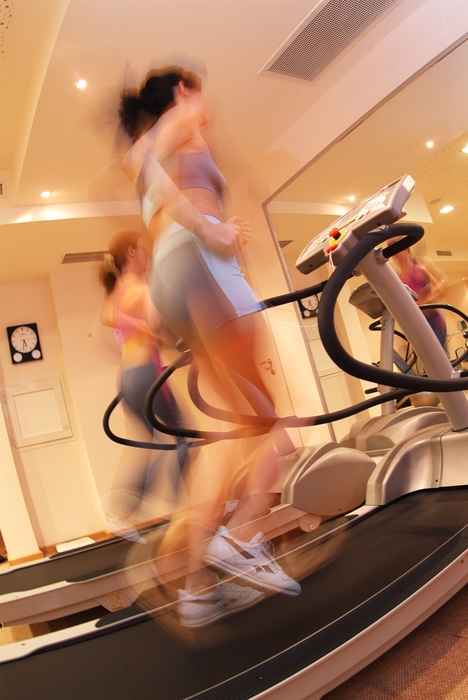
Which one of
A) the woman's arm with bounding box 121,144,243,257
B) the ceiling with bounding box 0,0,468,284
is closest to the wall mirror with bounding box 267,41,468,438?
the ceiling with bounding box 0,0,468,284

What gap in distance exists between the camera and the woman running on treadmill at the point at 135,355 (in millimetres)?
1876

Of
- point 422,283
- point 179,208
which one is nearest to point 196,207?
point 179,208

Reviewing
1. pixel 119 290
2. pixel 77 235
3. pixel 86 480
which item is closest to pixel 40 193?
pixel 77 235

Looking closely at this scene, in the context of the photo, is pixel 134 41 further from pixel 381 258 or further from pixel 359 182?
pixel 381 258

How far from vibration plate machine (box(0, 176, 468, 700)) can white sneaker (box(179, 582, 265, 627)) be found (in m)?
0.03

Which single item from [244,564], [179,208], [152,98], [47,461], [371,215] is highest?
[152,98]

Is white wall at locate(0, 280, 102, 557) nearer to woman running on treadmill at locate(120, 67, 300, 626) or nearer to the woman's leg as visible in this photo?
woman running on treadmill at locate(120, 67, 300, 626)

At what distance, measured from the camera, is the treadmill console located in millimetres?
1214

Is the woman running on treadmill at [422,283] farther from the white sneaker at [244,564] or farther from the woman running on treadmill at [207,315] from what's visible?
the white sneaker at [244,564]

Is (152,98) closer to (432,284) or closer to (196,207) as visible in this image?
(196,207)

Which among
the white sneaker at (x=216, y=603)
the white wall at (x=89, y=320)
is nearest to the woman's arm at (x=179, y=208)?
the white sneaker at (x=216, y=603)

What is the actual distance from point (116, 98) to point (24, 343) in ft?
5.46

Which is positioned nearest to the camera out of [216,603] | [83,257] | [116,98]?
[216,603]

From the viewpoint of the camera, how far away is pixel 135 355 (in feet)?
6.21
